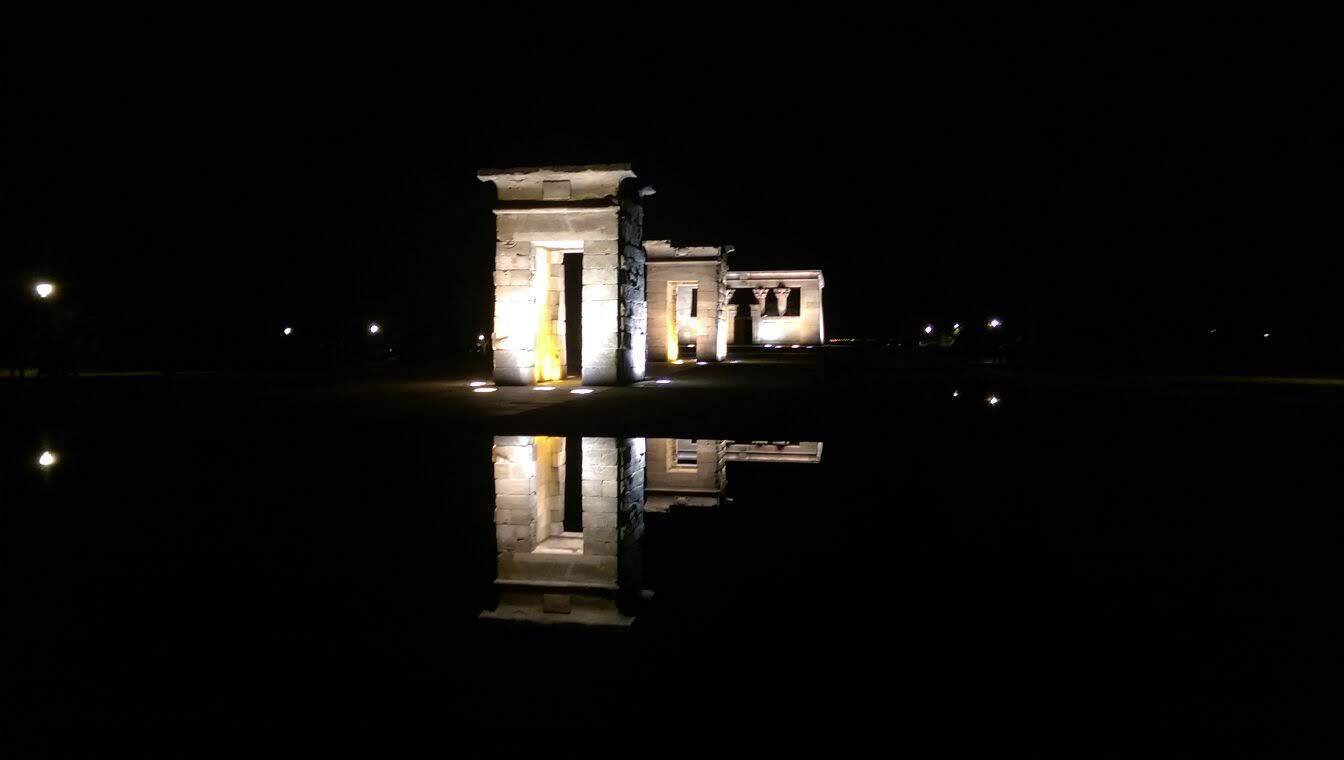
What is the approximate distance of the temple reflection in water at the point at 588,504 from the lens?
160 inches

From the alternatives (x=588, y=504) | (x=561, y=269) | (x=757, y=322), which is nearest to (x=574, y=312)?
(x=561, y=269)

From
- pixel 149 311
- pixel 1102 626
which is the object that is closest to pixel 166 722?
pixel 1102 626

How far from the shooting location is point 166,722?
2.69 m

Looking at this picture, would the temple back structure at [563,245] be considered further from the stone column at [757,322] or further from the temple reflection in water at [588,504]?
the stone column at [757,322]

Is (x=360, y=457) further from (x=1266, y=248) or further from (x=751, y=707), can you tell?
(x=1266, y=248)

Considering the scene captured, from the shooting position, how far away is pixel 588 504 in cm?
623

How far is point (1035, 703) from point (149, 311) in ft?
118

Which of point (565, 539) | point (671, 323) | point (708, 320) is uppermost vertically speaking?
point (708, 320)

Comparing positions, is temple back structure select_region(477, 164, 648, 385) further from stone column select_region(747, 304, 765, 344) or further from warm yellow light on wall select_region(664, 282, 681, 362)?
stone column select_region(747, 304, 765, 344)

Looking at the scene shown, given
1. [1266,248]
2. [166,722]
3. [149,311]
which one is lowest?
[166,722]

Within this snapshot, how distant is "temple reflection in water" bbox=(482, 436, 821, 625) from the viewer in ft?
13.3

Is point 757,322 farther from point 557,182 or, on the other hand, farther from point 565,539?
point 565,539

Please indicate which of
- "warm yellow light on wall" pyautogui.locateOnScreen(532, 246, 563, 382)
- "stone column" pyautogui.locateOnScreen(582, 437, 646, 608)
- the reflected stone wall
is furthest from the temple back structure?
the reflected stone wall

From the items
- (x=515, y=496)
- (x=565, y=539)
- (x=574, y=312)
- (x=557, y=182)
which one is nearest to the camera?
(x=565, y=539)
